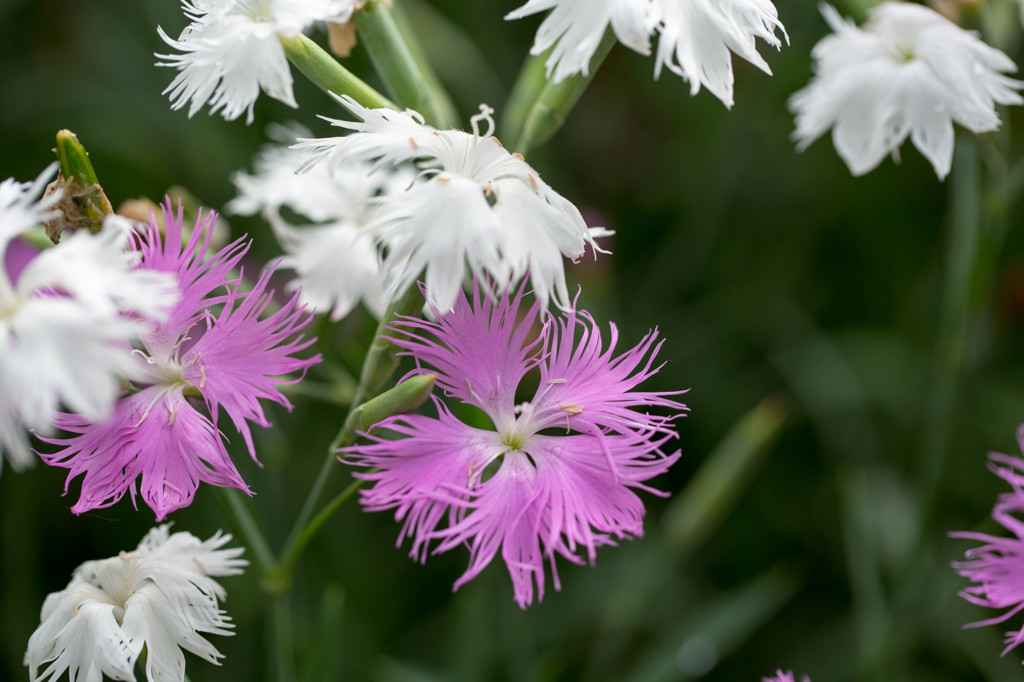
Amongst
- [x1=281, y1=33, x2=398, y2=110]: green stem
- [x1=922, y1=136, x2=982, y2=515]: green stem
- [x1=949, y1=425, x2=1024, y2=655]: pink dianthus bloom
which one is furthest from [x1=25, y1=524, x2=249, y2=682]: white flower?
[x1=922, y1=136, x2=982, y2=515]: green stem

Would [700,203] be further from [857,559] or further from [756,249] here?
[857,559]

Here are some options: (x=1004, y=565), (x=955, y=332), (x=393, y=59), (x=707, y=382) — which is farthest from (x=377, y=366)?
(x=707, y=382)

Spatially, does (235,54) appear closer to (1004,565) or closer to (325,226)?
(325,226)

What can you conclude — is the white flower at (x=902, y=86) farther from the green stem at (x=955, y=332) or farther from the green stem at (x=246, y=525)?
the green stem at (x=246, y=525)

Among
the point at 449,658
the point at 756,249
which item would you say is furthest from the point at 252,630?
the point at 756,249

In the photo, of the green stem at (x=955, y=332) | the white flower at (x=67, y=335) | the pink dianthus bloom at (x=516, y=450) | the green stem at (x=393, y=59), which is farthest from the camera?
the green stem at (x=955, y=332)

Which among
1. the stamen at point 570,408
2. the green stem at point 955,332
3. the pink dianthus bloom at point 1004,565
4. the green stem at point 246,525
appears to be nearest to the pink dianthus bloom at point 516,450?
the stamen at point 570,408

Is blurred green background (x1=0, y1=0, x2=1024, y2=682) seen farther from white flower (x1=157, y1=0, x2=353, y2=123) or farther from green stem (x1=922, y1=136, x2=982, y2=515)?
white flower (x1=157, y1=0, x2=353, y2=123)
